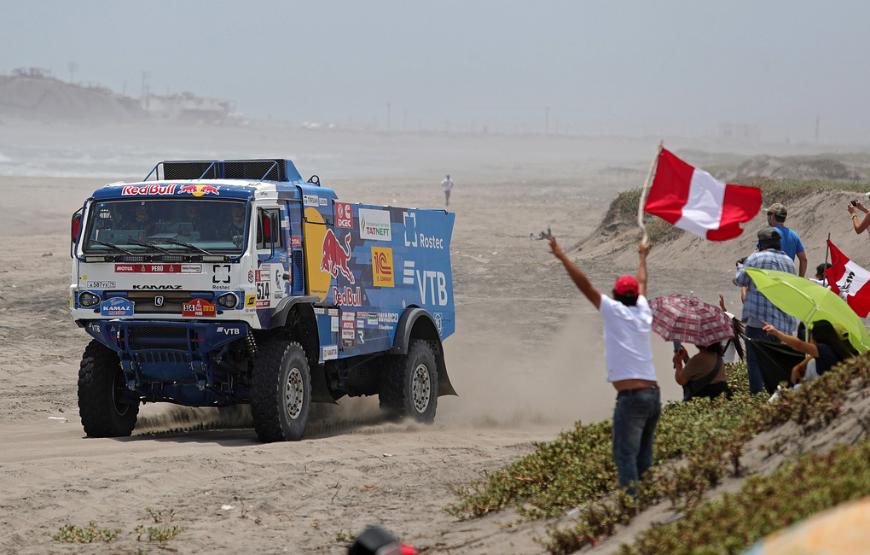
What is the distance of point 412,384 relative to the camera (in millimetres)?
16234

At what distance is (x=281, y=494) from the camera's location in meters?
11.4

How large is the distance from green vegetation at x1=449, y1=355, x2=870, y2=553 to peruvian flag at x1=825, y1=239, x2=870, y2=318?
2701mm

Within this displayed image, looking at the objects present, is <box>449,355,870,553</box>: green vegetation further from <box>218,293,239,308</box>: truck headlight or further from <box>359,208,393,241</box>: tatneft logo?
<box>359,208,393,241</box>: tatneft logo

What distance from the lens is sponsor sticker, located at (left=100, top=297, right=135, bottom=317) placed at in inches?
529

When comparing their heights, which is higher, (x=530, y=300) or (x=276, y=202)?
(x=276, y=202)

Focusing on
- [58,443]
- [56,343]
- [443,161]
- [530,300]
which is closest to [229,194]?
[58,443]

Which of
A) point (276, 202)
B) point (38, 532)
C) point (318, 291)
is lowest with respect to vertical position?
point (38, 532)

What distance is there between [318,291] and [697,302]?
439 centimetres

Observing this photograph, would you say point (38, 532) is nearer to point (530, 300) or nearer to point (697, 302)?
point (697, 302)

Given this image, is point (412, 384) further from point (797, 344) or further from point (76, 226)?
point (797, 344)

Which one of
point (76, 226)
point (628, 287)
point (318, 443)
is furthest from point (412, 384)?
point (628, 287)

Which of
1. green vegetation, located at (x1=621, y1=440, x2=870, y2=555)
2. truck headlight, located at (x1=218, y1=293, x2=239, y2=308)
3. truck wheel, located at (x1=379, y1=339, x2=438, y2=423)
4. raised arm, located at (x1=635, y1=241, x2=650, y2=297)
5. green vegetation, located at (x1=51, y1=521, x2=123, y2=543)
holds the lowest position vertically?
green vegetation, located at (x1=51, y1=521, x2=123, y2=543)

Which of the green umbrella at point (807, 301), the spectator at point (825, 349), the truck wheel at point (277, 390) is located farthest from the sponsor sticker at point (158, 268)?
the spectator at point (825, 349)

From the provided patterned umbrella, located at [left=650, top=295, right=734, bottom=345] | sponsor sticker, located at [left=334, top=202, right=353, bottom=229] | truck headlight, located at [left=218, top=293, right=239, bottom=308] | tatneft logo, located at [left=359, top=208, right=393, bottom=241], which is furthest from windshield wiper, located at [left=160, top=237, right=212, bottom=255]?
patterned umbrella, located at [left=650, top=295, right=734, bottom=345]
